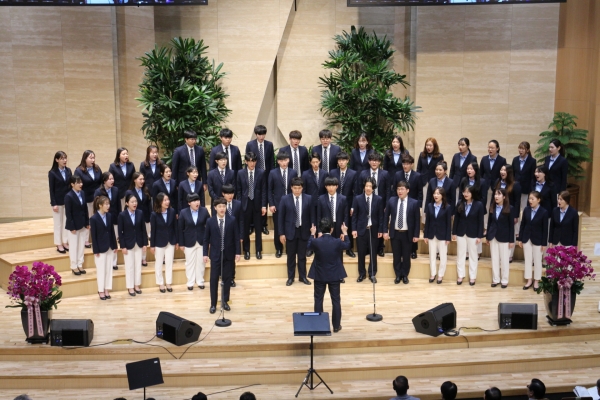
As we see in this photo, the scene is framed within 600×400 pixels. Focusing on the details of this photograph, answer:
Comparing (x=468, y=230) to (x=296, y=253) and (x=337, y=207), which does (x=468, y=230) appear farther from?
(x=296, y=253)

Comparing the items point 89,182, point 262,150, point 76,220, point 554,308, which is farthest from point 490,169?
point 76,220

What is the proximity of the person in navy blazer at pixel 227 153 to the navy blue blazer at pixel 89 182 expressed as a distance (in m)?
1.43

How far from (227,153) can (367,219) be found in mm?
2023

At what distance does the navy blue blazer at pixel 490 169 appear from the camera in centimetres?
1045

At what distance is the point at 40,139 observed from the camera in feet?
40.4

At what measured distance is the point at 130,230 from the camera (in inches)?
374

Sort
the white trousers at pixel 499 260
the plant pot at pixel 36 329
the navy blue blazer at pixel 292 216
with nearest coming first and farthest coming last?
the plant pot at pixel 36 329 < the navy blue blazer at pixel 292 216 < the white trousers at pixel 499 260

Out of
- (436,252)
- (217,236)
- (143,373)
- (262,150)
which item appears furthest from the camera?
(262,150)

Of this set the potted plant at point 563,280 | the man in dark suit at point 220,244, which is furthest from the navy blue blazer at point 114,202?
the potted plant at point 563,280

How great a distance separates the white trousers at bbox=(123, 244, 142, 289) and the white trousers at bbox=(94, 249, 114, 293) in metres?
0.19

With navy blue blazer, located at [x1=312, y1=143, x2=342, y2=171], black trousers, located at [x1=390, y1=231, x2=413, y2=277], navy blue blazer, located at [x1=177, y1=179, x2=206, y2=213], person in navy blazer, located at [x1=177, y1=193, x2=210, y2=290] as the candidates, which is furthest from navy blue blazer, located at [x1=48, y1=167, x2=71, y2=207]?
black trousers, located at [x1=390, y1=231, x2=413, y2=277]

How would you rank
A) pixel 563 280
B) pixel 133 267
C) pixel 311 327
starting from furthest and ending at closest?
pixel 133 267, pixel 563 280, pixel 311 327

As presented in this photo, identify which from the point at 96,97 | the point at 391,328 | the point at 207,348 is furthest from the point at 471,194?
the point at 96,97

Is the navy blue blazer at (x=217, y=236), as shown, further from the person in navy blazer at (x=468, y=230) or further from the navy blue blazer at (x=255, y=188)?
the person in navy blazer at (x=468, y=230)
